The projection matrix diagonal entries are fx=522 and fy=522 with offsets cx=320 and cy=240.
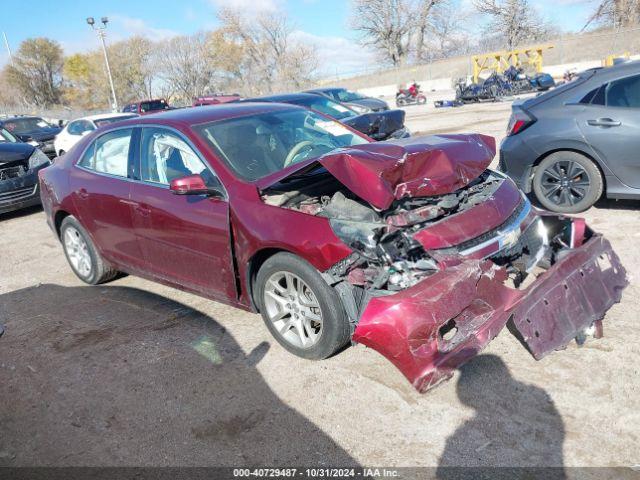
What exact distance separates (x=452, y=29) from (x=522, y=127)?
6164 centimetres

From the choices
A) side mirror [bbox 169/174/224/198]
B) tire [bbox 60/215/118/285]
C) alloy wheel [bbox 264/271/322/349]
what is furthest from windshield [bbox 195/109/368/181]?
tire [bbox 60/215/118/285]

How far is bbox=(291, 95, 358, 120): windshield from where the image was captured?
1065 centimetres

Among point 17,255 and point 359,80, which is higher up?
point 359,80

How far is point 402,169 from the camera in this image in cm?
327

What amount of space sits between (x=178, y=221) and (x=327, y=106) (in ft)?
24.6

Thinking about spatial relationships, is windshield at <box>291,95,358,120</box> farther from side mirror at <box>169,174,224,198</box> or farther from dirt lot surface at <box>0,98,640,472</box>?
side mirror at <box>169,174,224,198</box>

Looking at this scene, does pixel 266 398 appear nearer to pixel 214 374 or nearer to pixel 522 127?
pixel 214 374

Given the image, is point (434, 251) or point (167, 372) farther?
point (167, 372)

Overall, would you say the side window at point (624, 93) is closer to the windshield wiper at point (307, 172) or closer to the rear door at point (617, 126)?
the rear door at point (617, 126)

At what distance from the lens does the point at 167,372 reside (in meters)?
3.64

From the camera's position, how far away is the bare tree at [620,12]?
4310 centimetres

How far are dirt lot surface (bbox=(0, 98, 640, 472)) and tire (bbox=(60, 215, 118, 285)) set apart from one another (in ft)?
3.08

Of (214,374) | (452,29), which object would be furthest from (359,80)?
(214,374)

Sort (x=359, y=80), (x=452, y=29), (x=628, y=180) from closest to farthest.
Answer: (x=628, y=180) → (x=359, y=80) → (x=452, y=29)
